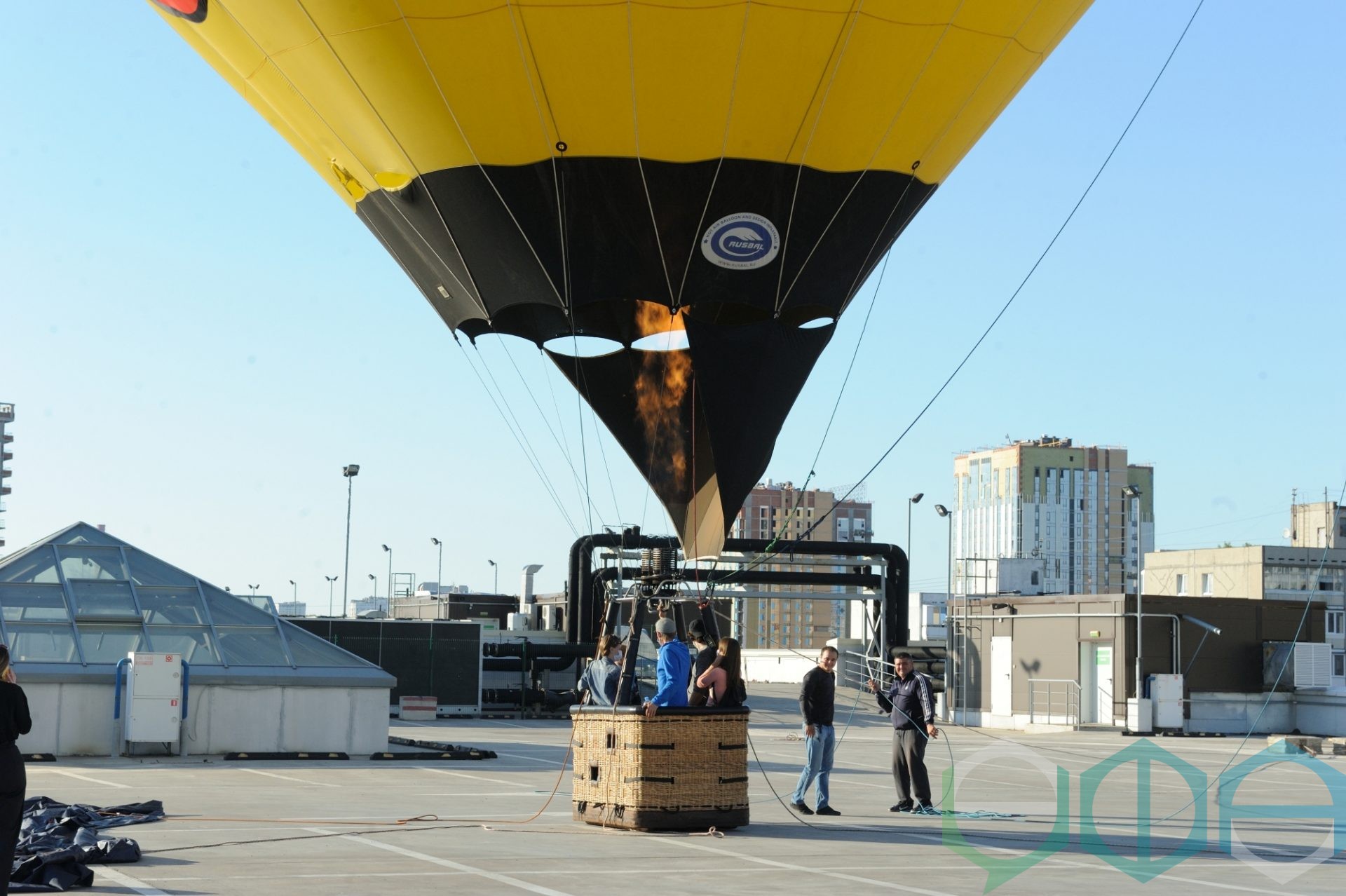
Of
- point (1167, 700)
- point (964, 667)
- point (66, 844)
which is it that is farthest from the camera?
point (964, 667)

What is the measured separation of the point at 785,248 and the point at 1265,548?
98525mm

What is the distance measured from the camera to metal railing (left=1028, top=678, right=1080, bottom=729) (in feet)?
134

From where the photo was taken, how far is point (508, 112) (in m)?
15.2

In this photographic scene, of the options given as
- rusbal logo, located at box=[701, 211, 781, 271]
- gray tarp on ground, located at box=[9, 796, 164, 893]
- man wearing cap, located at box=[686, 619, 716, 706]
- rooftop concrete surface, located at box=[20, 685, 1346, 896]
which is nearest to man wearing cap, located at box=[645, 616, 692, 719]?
man wearing cap, located at box=[686, 619, 716, 706]

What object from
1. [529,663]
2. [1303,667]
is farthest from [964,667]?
[529,663]

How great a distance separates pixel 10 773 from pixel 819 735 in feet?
27.7

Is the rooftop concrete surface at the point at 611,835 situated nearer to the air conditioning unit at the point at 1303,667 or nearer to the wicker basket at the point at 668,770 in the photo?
the wicker basket at the point at 668,770

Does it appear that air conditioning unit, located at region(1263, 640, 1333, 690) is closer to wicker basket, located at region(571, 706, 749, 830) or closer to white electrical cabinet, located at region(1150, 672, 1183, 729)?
white electrical cabinet, located at region(1150, 672, 1183, 729)

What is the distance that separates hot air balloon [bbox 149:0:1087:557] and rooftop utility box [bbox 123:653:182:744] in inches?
287

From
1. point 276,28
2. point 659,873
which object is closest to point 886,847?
point 659,873

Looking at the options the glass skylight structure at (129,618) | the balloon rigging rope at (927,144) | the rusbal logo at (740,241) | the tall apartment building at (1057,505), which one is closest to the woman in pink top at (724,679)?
the rusbal logo at (740,241)

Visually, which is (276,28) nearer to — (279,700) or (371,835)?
(371,835)

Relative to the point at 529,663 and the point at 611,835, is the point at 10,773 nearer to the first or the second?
the point at 611,835

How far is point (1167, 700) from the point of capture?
38719 mm
